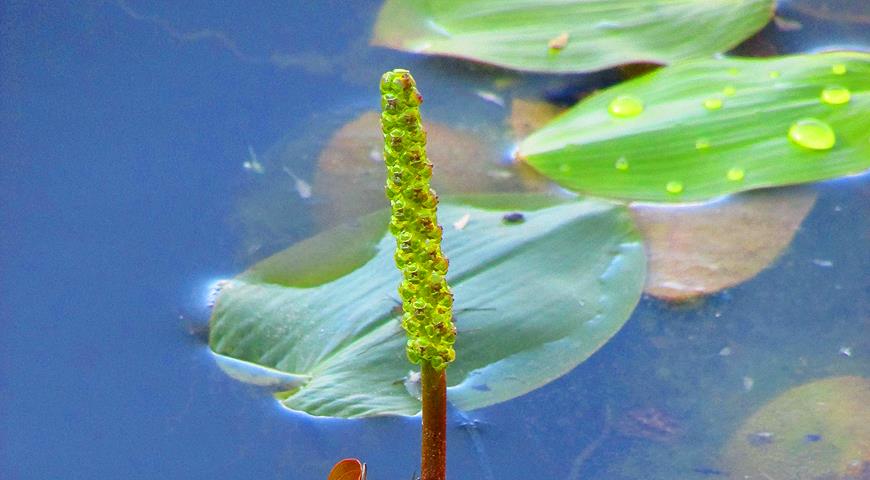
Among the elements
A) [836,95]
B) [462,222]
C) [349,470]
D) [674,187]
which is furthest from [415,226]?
[836,95]

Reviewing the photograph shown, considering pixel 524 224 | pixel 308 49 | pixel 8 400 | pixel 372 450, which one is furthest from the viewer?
pixel 308 49

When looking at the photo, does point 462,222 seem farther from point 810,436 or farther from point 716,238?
point 810,436

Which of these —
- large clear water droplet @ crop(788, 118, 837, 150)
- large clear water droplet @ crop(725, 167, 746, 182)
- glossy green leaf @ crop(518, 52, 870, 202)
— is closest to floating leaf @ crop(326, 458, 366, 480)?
glossy green leaf @ crop(518, 52, 870, 202)

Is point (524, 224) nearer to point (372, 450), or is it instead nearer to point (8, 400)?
point (372, 450)

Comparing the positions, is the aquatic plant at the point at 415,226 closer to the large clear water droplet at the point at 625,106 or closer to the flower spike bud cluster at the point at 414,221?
the flower spike bud cluster at the point at 414,221

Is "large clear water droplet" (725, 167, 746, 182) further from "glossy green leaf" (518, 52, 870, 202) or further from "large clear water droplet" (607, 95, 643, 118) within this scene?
"large clear water droplet" (607, 95, 643, 118)

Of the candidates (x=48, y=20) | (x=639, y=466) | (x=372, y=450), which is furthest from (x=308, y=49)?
(x=639, y=466)
